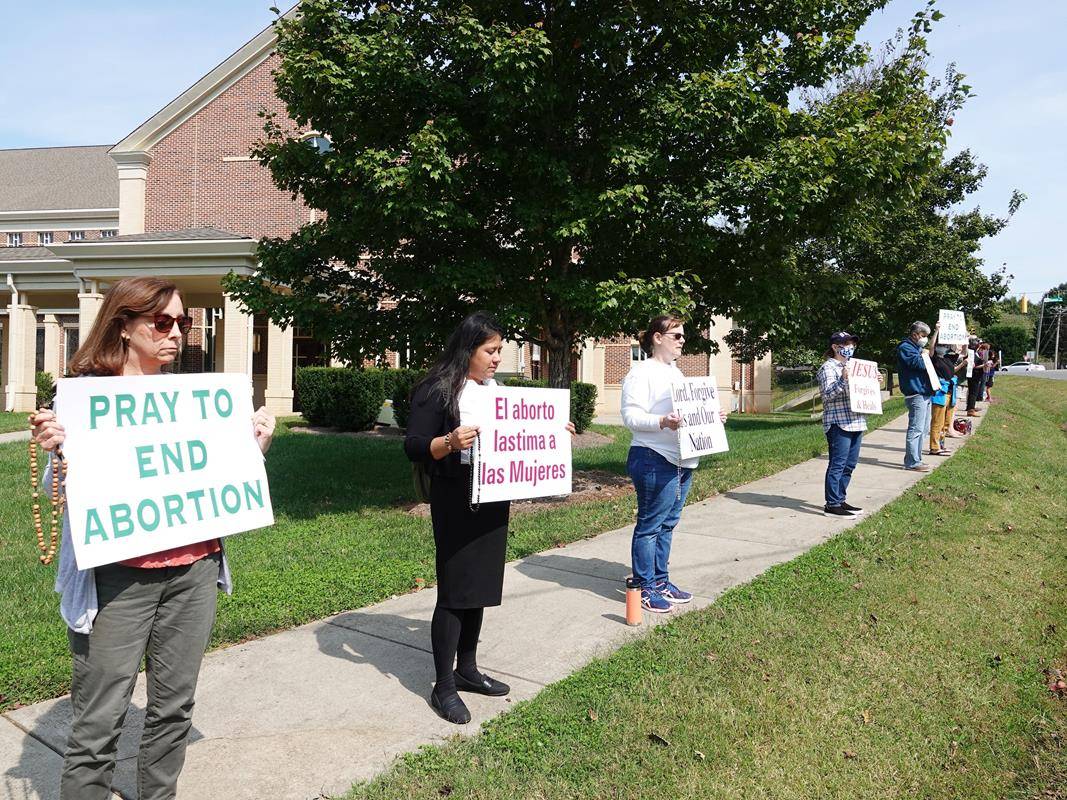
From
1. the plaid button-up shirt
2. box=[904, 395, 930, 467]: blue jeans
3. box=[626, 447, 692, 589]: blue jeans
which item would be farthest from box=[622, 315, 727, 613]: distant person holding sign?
box=[904, 395, 930, 467]: blue jeans

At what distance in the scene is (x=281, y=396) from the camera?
2334cm

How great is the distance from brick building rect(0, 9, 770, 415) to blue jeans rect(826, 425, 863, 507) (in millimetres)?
15062

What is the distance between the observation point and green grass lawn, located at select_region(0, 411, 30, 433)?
18370 millimetres

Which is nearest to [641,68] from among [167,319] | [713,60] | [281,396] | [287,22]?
[713,60]

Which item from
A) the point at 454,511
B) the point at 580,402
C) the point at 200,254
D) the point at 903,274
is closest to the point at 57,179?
the point at 200,254

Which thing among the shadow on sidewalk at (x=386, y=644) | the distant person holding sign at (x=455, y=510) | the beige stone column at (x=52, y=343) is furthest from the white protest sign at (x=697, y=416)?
the beige stone column at (x=52, y=343)

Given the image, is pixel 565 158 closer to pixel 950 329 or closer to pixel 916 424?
pixel 916 424

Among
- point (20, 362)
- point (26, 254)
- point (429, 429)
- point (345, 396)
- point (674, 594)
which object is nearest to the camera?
point (429, 429)

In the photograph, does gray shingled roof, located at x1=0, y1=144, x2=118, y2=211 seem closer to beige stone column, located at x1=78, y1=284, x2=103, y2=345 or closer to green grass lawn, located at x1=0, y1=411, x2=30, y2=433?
beige stone column, located at x1=78, y1=284, x2=103, y2=345

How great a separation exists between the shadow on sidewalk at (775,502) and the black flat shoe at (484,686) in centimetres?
562

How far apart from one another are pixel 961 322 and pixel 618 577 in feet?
32.4

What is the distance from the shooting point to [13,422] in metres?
19.9

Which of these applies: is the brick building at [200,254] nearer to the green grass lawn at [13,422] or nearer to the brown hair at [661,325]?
the green grass lawn at [13,422]

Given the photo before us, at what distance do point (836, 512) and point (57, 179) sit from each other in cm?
4603
